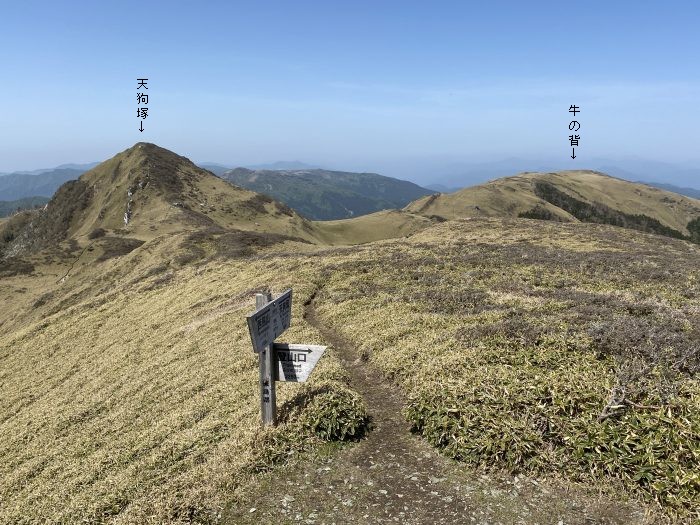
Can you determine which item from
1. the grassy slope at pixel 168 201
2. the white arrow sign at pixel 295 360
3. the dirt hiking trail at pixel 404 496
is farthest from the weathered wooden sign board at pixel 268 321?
the grassy slope at pixel 168 201

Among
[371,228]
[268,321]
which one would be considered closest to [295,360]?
[268,321]

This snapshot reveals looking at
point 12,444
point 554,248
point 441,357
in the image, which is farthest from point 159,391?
point 554,248

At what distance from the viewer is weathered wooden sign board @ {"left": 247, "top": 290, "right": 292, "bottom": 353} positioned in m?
11.6

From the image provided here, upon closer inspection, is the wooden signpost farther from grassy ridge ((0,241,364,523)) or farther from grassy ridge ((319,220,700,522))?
grassy ridge ((319,220,700,522))

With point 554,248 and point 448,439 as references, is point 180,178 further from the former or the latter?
point 448,439

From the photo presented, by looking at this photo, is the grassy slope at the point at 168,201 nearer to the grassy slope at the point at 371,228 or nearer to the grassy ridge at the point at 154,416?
the grassy slope at the point at 371,228

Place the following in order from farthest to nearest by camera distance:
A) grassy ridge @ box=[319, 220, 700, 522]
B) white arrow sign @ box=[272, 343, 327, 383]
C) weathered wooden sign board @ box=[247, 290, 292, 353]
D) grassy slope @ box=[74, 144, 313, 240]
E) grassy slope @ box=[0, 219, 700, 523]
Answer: grassy slope @ box=[74, 144, 313, 240] → white arrow sign @ box=[272, 343, 327, 383] → weathered wooden sign board @ box=[247, 290, 292, 353] → grassy slope @ box=[0, 219, 700, 523] → grassy ridge @ box=[319, 220, 700, 522]

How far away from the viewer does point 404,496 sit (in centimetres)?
1055

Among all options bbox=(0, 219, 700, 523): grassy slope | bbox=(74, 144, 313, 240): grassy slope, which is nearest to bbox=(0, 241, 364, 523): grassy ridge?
bbox=(0, 219, 700, 523): grassy slope

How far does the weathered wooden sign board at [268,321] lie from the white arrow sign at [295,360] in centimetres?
53

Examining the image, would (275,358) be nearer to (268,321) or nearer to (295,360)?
(295,360)

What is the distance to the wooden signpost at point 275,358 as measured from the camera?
12492 mm

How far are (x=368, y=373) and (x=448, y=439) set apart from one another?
6.32 m

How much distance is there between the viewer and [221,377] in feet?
65.0
